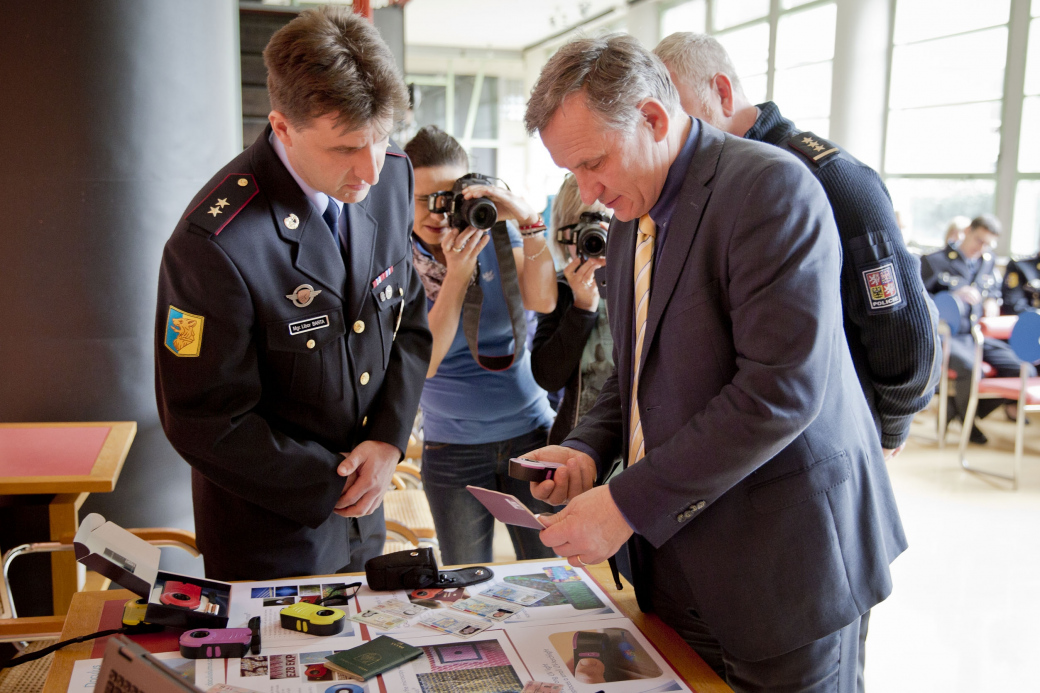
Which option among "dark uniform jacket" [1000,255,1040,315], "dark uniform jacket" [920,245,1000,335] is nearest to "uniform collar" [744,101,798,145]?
"dark uniform jacket" [920,245,1000,335]

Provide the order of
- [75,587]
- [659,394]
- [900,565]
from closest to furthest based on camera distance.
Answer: [659,394] < [75,587] < [900,565]

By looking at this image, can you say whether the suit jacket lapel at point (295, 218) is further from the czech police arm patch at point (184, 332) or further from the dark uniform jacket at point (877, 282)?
the dark uniform jacket at point (877, 282)

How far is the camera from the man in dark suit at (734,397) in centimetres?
104

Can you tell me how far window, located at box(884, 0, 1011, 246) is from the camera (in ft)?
24.2

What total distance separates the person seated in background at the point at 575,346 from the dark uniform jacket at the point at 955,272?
5225 mm

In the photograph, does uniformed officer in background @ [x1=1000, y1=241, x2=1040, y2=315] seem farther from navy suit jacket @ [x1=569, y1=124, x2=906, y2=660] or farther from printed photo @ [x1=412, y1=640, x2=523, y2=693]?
printed photo @ [x1=412, y1=640, x2=523, y2=693]

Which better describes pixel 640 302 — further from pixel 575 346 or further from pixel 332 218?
pixel 575 346

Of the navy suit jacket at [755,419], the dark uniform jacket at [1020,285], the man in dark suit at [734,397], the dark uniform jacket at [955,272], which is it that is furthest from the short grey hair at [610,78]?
the dark uniform jacket at [1020,285]

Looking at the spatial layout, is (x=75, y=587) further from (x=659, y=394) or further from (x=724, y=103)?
(x=724, y=103)

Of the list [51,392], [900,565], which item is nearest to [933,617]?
[900,565]

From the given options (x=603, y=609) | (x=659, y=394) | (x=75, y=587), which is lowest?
(x=75, y=587)

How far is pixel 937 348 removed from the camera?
1650 millimetres

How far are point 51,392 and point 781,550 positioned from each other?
7.07 ft

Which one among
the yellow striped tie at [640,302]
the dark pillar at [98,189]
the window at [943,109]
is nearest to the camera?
the yellow striped tie at [640,302]
